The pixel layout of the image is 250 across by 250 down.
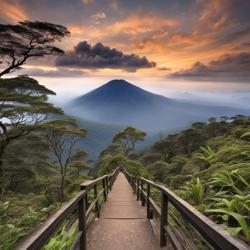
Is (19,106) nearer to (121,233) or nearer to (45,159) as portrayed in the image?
(45,159)

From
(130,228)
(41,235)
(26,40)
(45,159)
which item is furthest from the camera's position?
(45,159)

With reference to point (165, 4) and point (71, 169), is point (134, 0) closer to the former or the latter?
point (165, 4)

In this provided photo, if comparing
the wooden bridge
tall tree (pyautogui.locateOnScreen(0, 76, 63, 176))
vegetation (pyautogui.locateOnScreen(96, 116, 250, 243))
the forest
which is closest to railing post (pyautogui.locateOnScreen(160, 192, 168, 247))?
the wooden bridge

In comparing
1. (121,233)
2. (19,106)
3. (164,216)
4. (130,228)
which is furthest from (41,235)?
(19,106)

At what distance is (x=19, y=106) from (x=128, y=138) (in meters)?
22.5

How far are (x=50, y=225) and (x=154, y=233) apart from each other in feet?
10.2

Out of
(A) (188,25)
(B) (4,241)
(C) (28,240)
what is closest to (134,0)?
(A) (188,25)

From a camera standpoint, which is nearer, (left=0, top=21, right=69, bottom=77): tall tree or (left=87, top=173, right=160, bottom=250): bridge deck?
(left=87, top=173, right=160, bottom=250): bridge deck

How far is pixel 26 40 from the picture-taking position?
15.9 m

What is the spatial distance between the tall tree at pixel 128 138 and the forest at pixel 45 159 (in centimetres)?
Result: 16

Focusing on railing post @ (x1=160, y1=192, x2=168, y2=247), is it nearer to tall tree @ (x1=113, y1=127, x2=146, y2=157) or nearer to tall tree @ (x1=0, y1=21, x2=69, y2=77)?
tall tree @ (x1=0, y1=21, x2=69, y2=77)

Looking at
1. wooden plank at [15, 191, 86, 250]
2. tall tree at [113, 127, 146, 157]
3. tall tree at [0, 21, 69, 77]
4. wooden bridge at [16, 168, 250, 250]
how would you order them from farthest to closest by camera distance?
1. tall tree at [113, 127, 146, 157]
2. tall tree at [0, 21, 69, 77]
3. wooden bridge at [16, 168, 250, 250]
4. wooden plank at [15, 191, 86, 250]

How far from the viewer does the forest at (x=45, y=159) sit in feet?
Answer: 13.1

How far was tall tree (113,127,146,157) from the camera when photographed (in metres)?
36.2
